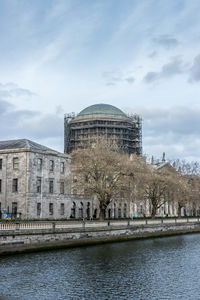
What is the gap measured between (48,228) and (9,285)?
53.6 feet

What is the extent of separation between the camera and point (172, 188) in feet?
240

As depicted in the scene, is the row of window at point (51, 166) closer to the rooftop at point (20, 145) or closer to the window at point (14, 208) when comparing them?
the rooftop at point (20, 145)

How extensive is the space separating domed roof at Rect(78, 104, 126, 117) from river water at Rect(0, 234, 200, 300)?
242 ft

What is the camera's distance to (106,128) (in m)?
106

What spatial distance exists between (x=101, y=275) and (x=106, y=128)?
80.0m

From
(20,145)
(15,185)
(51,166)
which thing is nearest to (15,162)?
(20,145)

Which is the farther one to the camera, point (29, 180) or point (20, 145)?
point (20, 145)

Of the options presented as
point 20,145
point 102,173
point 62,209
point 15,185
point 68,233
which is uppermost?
point 20,145

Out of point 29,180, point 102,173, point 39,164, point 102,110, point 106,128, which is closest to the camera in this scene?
point 102,173

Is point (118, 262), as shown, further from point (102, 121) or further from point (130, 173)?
point (102, 121)

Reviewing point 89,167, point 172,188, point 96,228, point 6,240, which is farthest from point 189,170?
point 6,240

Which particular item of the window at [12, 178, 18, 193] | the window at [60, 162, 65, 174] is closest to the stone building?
the window at [12, 178, 18, 193]

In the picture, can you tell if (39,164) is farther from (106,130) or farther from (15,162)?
(106,130)

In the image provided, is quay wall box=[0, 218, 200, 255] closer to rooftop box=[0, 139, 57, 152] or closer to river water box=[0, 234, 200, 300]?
river water box=[0, 234, 200, 300]
